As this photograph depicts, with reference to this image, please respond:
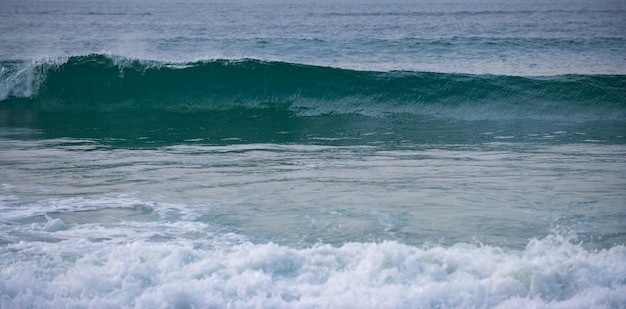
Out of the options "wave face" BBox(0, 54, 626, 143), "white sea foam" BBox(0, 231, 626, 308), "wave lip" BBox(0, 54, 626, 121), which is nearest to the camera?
"white sea foam" BBox(0, 231, 626, 308)

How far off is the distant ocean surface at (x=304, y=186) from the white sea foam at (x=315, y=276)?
0.05ft

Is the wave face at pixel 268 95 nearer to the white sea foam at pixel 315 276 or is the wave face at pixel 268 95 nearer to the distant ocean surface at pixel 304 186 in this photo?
the distant ocean surface at pixel 304 186

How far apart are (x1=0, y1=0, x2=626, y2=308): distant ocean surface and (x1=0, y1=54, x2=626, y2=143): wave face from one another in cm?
6

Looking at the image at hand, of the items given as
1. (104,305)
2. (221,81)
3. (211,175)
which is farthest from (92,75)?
(104,305)

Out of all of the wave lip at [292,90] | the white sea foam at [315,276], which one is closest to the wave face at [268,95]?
the wave lip at [292,90]

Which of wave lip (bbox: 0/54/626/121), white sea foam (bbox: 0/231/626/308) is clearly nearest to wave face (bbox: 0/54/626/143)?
wave lip (bbox: 0/54/626/121)

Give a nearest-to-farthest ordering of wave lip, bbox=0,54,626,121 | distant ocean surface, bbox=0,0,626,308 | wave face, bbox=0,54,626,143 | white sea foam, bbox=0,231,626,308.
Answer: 1. white sea foam, bbox=0,231,626,308
2. distant ocean surface, bbox=0,0,626,308
3. wave face, bbox=0,54,626,143
4. wave lip, bbox=0,54,626,121

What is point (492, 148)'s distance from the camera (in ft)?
34.3

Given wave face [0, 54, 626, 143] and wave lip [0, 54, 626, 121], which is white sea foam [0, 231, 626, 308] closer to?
wave face [0, 54, 626, 143]

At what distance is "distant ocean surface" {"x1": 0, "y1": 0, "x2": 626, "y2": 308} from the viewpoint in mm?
5145

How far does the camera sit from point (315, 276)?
5.30 m

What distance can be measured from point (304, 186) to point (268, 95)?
323 inches

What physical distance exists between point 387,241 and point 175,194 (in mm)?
3012

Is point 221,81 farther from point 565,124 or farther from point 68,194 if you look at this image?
point 68,194
